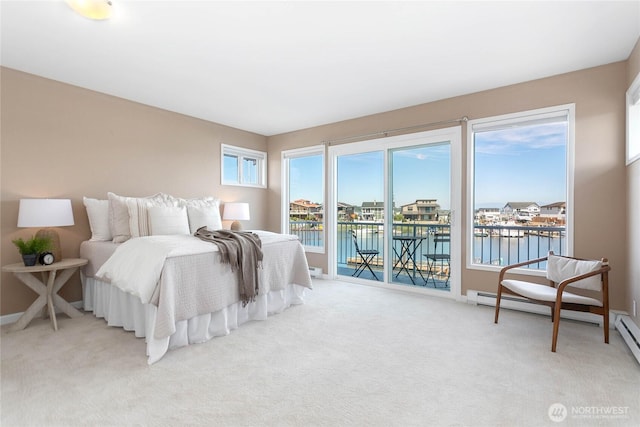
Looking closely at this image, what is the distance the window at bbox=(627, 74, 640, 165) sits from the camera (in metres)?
2.57

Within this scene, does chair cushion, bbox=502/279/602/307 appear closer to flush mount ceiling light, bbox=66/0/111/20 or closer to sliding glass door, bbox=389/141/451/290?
sliding glass door, bbox=389/141/451/290

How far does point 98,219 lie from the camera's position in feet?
11.1

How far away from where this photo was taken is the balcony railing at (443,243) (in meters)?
3.57

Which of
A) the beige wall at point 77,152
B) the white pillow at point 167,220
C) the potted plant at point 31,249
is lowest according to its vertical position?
the potted plant at point 31,249

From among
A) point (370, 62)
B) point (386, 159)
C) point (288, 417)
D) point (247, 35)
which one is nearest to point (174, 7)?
point (247, 35)

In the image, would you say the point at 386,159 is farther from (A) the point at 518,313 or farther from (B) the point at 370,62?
(A) the point at 518,313

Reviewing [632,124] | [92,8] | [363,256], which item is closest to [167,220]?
[92,8]

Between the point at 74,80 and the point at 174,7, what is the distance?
1969 millimetres

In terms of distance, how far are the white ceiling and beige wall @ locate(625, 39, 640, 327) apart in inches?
7.4

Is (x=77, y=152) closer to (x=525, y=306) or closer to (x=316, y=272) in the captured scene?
(x=316, y=272)

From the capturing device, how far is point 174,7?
6.97 ft

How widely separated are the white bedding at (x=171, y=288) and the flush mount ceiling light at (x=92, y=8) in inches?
66.9

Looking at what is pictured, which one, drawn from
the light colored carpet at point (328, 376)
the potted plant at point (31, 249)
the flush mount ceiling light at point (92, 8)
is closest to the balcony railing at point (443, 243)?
the light colored carpet at point (328, 376)

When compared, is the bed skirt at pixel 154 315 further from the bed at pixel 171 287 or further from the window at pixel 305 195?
the window at pixel 305 195
